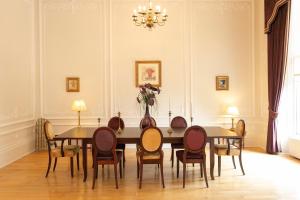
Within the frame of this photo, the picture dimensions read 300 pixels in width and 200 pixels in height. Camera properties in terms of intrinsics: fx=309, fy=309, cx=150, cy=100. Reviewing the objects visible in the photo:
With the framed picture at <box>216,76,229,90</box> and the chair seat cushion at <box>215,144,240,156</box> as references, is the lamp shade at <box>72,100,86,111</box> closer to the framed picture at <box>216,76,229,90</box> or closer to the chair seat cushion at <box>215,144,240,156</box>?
the framed picture at <box>216,76,229,90</box>

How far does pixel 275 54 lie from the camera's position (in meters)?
6.96

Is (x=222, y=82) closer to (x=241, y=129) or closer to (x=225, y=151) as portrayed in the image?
(x=241, y=129)

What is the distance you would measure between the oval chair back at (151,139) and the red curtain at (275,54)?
11.3 feet

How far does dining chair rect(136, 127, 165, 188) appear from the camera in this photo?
4715mm

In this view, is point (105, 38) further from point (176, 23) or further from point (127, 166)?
point (127, 166)

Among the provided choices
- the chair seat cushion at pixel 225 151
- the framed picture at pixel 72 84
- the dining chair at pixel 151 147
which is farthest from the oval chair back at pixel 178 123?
the framed picture at pixel 72 84

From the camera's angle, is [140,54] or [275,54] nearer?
[275,54]

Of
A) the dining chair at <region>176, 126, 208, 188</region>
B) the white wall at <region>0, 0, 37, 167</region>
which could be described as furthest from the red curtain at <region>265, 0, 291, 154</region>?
the white wall at <region>0, 0, 37, 167</region>

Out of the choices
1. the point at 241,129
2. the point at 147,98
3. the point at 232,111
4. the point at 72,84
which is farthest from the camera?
the point at 72,84

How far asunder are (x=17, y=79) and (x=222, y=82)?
195 inches

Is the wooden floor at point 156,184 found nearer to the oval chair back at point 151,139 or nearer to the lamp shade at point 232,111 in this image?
the oval chair back at point 151,139

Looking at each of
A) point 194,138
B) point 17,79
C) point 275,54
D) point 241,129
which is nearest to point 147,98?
point 241,129

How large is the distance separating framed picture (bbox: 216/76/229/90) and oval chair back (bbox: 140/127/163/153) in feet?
12.3

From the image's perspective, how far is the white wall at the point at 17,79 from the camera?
6.21 meters
